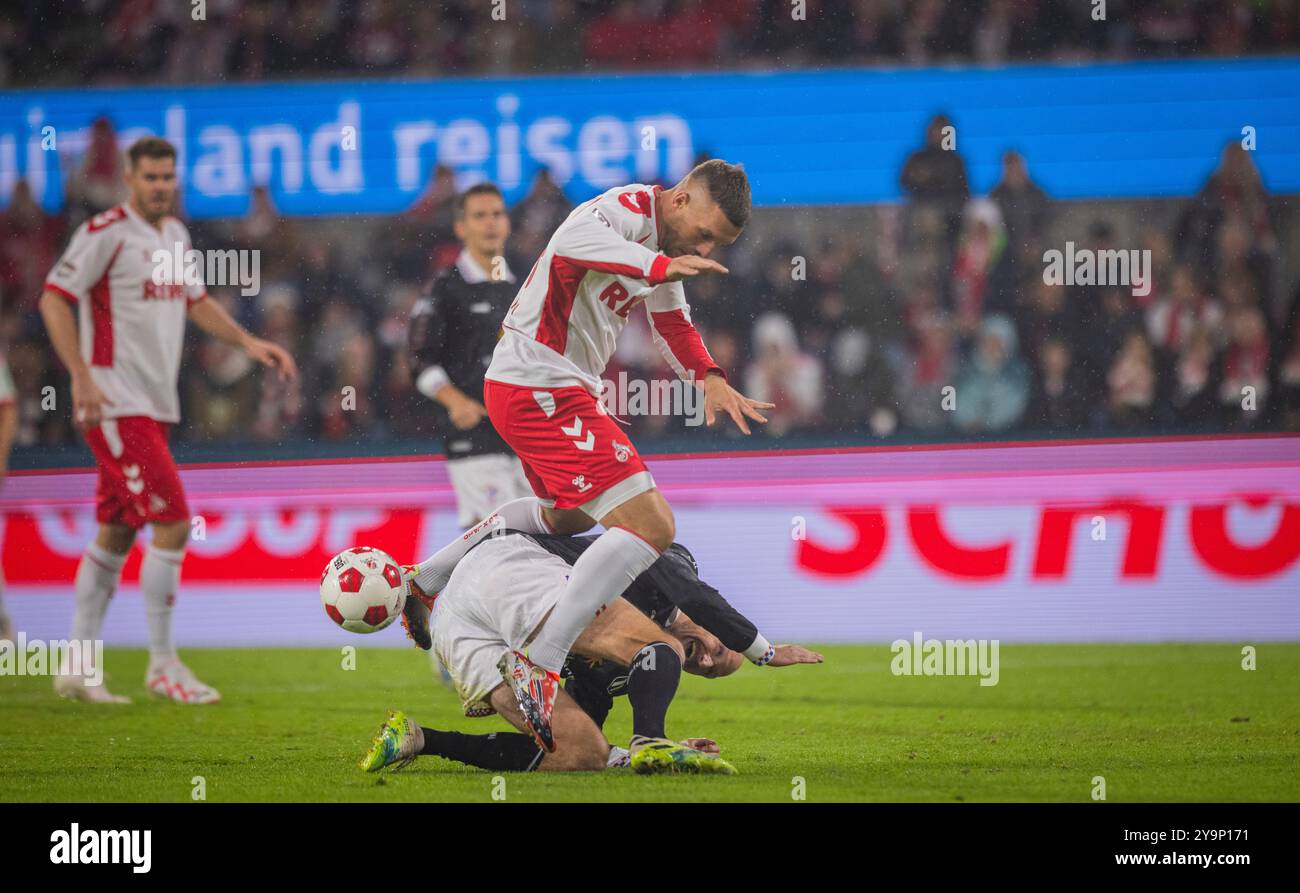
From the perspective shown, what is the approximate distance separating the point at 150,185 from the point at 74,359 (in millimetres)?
834

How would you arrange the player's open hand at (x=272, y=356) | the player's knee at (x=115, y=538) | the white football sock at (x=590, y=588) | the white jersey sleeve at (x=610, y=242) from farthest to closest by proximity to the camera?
the player's open hand at (x=272, y=356) < the player's knee at (x=115, y=538) < the white football sock at (x=590, y=588) < the white jersey sleeve at (x=610, y=242)

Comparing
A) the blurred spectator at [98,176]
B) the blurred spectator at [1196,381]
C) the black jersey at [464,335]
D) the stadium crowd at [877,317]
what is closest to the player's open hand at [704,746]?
the black jersey at [464,335]

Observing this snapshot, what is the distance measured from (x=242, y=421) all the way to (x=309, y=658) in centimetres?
112

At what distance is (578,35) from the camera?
6.98 m

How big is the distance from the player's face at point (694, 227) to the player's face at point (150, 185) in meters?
2.65

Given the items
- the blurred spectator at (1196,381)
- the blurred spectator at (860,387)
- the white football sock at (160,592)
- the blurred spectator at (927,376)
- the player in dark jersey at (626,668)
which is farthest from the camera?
the blurred spectator at (1196,381)

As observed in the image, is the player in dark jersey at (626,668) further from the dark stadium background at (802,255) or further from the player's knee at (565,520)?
the dark stadium background at (802,255)

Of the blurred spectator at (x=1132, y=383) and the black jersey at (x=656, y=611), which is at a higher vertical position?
the blurred spectator at (x=1132, y=383)

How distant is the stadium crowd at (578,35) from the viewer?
6824mm

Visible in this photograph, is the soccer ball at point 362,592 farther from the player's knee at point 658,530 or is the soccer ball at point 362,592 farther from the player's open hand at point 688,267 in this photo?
the player's open hand at point 688,267

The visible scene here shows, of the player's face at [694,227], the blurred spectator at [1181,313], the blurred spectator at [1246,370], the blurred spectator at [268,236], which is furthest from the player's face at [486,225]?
the blurred spectator at [1246,370]

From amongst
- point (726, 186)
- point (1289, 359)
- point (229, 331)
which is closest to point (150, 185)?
point (229, 331)

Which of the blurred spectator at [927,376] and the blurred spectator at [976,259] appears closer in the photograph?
the blurred spectator at [927,376]

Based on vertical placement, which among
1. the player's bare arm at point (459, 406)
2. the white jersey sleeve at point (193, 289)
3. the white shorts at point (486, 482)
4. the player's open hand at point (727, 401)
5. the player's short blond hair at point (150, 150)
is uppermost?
the player's short blond hair at point (150, 150)
